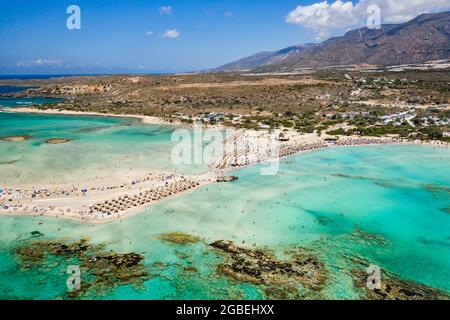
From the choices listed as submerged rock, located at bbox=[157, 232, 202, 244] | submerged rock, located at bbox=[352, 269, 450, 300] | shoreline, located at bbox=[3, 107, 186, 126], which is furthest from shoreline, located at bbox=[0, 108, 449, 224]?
shoreline, located at bbox=[3, 107, 186, 126]

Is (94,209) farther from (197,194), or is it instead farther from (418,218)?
(418,218)

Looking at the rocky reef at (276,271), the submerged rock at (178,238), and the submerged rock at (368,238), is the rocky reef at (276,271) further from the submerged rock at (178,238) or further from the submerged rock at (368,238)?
the submerged rock at (368,238)

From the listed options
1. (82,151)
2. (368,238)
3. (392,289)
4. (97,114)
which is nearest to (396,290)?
(392,289)

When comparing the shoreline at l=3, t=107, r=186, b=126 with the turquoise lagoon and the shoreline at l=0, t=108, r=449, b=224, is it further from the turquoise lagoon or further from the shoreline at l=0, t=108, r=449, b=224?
the shoreline at l=0, t=108, r=449, b=224

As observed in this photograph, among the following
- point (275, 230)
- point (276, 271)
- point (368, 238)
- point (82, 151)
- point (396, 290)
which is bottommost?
point (396, 290)

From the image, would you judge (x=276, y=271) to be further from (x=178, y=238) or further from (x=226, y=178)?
(x=226, y=178)

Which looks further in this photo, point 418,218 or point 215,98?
Result: point 215,98

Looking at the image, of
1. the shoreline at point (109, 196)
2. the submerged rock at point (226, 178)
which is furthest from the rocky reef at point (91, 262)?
the submerged rock at point (226, 178)
